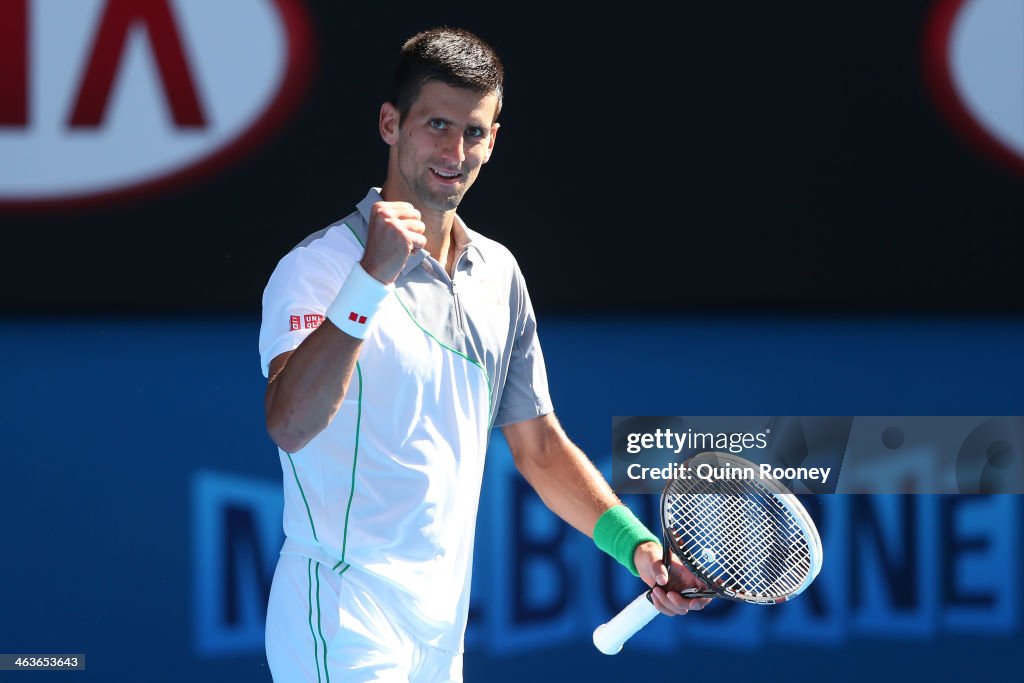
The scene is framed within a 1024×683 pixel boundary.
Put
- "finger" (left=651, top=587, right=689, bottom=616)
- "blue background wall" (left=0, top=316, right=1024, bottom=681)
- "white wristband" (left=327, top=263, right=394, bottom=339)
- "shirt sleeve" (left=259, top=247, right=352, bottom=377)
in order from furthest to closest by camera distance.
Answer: "blue background wall" (left=0, top=316, right=1024, bottom=681) → "finger" (left=651, top=587, right=689, bottom=616) → "shirt sleeve" (left=259, top=247, right=352, bottom=377) → "white wristband" (left=327, top=263, right=394, bottom=339)

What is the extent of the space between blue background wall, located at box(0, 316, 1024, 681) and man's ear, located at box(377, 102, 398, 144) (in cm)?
146

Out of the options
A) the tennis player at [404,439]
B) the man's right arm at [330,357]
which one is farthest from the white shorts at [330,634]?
the man's right arm at [330,357]

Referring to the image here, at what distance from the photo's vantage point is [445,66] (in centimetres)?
294

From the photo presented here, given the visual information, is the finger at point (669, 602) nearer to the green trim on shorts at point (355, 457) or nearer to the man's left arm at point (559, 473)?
the man's left arm at point (559, 473)

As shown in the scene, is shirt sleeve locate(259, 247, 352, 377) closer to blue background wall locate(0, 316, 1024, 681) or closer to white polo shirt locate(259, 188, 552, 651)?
white polo shirt locate(259, 188, 552, 651)

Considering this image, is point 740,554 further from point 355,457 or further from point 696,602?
point 355,457

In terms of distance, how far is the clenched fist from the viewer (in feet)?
8.38

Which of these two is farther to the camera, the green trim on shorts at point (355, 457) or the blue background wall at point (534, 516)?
the blue background wall at point (534, 516)

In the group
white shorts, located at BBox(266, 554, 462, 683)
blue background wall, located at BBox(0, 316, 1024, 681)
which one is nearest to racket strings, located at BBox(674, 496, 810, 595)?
white shorts, located at BBox(266, 554, 462, 683)

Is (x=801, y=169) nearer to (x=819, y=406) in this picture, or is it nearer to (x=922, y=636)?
(x=819, y=406)

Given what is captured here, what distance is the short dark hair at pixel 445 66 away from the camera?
2.94 m

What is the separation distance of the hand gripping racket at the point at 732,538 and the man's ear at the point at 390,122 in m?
0.86

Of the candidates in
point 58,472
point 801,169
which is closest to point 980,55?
point 801,169

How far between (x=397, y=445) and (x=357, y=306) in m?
0.38
